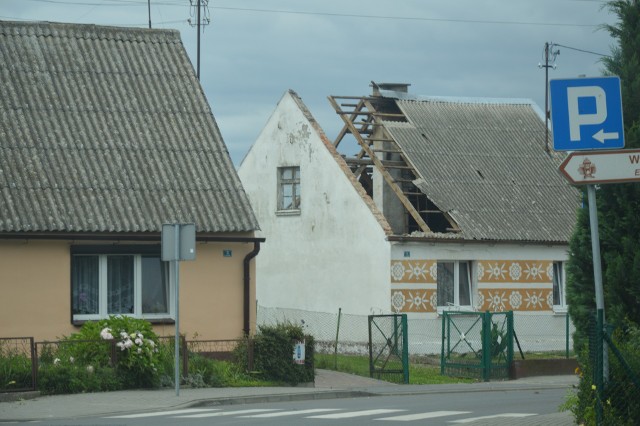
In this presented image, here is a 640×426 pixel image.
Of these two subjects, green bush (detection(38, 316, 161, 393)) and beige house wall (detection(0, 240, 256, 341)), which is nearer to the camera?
green bush (detection(38, 316, 161, 393))

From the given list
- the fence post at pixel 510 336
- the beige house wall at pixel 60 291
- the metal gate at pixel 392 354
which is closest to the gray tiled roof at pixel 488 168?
the fence post at pixel 510 336

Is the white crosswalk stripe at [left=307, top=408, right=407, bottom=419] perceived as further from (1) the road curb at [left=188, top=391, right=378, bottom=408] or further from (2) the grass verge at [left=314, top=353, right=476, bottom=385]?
(2) the grass verge at [left=314, top=353, right=476, bottom=385]

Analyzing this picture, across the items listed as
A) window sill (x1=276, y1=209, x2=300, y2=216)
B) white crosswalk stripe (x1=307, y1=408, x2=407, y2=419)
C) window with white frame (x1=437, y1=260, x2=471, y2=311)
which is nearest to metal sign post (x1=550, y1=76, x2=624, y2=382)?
white crosswalk stripe (x1=307, y1=408, x2=407, y2=419)

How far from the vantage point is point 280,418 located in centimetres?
1806

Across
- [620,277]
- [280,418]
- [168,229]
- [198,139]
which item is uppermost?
[198,139]

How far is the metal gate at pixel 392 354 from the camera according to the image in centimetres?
2753

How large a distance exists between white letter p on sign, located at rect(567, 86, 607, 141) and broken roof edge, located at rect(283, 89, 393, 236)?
72.0 ft

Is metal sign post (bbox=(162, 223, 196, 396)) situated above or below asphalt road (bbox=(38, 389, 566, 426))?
above

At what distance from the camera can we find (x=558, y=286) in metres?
37.7

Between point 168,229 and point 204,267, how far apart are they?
453 cm

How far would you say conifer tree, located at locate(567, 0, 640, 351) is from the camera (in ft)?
47.7

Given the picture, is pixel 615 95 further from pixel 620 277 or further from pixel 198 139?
pixel 198 139

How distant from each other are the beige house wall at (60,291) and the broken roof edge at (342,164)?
334 inches

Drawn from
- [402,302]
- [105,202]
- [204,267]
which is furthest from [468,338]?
[105,202]
